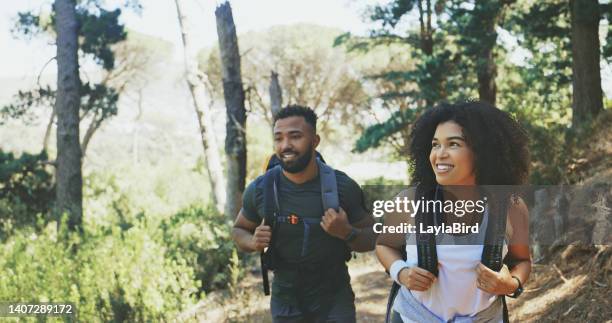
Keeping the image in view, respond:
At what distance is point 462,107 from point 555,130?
704cm

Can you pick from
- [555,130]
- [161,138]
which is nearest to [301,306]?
[555,130]

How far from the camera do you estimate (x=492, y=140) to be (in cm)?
200

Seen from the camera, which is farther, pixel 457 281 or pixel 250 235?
pixel 250 235

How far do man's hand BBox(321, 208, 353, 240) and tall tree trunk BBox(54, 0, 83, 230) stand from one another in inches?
355

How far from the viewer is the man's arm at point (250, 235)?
2.83 meters

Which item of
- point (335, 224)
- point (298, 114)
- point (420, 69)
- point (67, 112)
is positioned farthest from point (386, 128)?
point (335, 224)

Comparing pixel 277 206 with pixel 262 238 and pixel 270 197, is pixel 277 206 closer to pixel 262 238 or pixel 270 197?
pixel 270 197

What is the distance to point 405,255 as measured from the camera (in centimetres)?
221

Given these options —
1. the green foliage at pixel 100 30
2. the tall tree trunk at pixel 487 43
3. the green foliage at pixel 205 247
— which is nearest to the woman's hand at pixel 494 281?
the green foliage at pixel 205 247

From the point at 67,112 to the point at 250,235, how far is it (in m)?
8.80

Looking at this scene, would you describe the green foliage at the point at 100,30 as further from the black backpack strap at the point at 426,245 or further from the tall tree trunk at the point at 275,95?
the black backpack strap at the point at 426,245

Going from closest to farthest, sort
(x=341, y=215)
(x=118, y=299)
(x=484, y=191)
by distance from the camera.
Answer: (x=484, y=191), (x=341, y=215), (x=118, y=299)

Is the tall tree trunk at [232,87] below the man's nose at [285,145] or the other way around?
the other way around

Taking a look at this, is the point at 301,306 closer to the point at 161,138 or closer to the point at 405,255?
the point at 405,255
